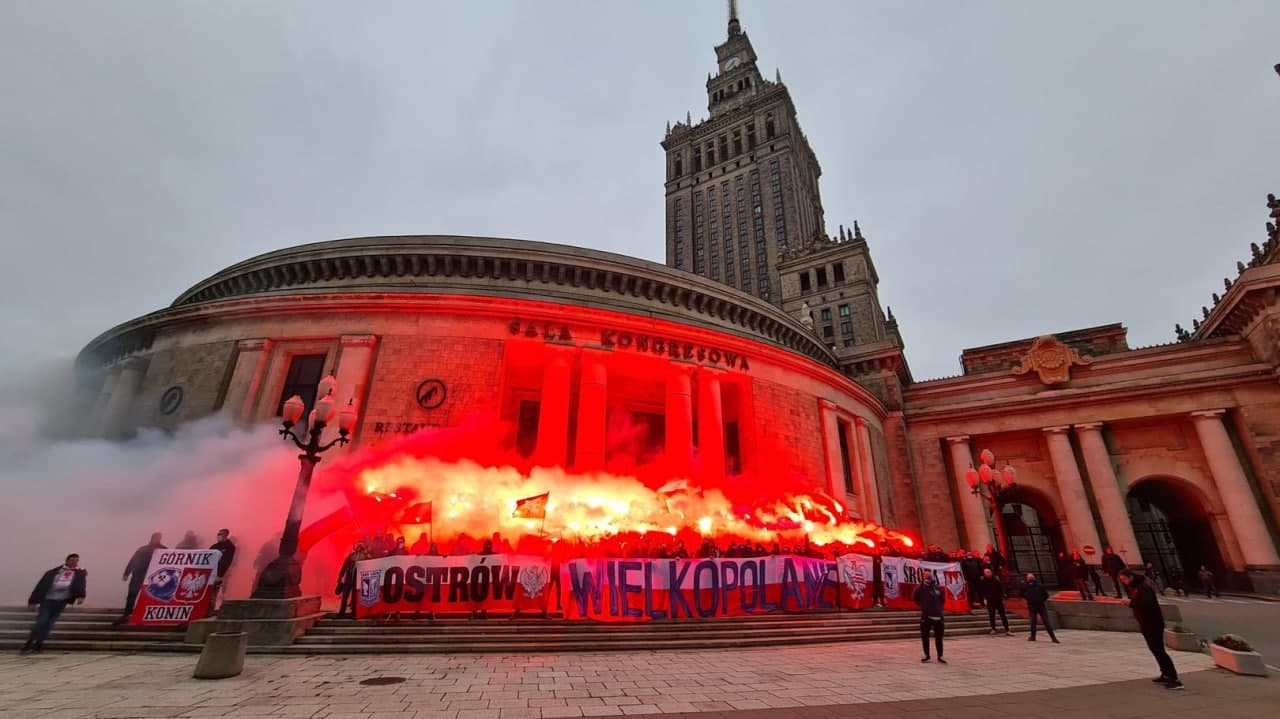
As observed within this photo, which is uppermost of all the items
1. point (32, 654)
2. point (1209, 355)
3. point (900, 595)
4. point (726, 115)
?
point (726, 115)

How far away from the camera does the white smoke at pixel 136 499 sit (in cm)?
1478

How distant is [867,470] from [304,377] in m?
27.8

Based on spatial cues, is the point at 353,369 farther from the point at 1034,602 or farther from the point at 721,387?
the point at 1034,602

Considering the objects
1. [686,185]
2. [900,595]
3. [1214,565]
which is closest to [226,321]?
[900,595]

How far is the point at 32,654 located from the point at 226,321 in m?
15.1

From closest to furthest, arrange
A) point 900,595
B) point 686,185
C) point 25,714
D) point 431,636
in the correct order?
1. point 25,714
2. point 431,636
3. point 900,595
4. point 686,185

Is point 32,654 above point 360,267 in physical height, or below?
below

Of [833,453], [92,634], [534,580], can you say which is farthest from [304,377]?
[833,453]

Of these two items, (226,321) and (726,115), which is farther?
(726,115)

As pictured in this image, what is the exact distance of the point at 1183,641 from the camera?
34.9 feet

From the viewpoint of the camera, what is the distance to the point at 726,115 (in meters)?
81.4

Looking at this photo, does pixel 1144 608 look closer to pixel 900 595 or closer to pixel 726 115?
pixel 900 595

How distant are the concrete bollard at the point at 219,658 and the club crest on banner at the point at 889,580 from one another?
14440 mm

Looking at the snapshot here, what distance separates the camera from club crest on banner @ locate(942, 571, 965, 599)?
1463 cm
